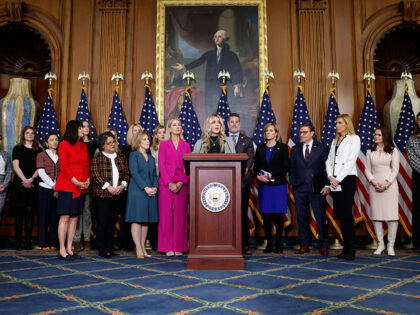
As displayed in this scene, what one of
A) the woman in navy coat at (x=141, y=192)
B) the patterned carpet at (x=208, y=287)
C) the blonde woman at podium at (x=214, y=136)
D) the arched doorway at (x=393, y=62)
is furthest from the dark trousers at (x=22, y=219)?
the arched doorway at (x=393, y=62)

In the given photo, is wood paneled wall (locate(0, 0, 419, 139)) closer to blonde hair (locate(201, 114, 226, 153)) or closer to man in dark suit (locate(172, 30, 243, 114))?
man in dark suit (locate(172, 30, 243, 114))

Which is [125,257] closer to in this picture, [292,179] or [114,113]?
[292,179]

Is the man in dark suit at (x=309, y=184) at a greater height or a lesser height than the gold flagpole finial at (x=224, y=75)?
lesser

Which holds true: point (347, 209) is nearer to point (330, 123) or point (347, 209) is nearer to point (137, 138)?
point (330, 123)

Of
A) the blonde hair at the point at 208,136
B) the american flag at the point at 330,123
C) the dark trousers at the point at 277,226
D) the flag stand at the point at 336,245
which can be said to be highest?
the american flag at the point at 330,123

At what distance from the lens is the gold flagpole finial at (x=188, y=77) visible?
667 cm

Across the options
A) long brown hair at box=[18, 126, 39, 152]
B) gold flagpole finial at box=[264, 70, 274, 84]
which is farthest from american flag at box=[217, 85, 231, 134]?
long brown hair at box=[18, 126, 39, 152]

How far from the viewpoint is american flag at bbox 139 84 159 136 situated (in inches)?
253

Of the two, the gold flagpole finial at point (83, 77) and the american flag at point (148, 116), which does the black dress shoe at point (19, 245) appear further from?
the gold flagpole finial at point (83, 77)

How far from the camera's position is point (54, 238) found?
5.23 m

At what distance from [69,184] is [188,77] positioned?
322 cm

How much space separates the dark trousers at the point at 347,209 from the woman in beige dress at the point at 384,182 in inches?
37.2

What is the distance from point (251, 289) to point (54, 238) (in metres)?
3.54

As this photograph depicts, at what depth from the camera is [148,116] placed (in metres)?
6.48
